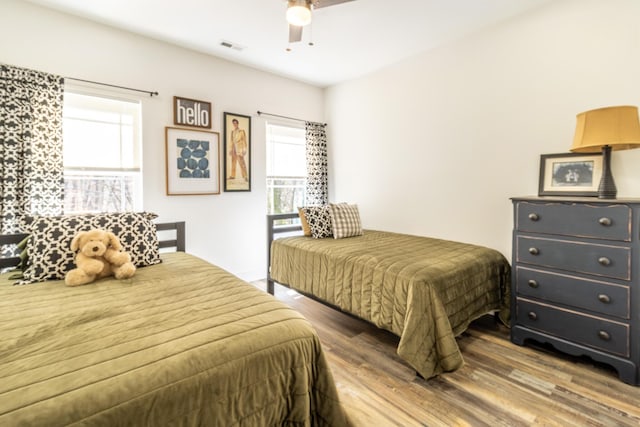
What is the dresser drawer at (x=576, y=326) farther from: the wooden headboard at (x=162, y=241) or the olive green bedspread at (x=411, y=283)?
the wooden headboard at (x=162, y=241)

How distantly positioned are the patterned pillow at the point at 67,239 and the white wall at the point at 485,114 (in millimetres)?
2706

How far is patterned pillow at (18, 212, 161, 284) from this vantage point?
189 cm

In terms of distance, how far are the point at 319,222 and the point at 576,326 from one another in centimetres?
226

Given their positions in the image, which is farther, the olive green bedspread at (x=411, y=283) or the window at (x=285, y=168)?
the window at (x=285, y=168)

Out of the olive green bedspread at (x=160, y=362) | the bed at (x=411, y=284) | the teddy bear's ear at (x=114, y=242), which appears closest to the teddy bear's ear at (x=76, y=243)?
the teddy bear's ear at (x=114, y=242)

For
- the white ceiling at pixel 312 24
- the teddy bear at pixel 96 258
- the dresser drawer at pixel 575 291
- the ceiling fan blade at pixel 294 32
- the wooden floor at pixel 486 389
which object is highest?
the white ceiling at pixel 312 24

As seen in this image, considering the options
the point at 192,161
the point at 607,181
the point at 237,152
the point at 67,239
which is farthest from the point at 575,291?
the point at 192,161

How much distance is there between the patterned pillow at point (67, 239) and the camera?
1.89 metres

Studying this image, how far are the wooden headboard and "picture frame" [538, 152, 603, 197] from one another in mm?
3138

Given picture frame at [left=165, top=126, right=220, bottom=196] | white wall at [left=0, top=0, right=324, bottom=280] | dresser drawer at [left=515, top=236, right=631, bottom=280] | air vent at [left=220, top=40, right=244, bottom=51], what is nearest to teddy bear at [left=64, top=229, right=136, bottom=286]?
white wall at [left=0, top=0, right=324, bottom=280]

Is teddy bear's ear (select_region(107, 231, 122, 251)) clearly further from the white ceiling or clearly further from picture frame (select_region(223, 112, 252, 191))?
the white ceiling

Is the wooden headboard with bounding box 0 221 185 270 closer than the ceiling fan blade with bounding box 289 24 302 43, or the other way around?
the wooden headboard with bounding box 0 221 185 270

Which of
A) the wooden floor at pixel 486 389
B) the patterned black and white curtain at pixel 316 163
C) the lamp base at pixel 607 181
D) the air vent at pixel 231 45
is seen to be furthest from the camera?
the patterned black and white curtain at pixel 316 163

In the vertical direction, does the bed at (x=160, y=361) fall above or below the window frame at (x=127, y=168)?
below
